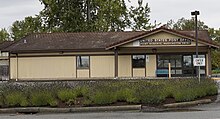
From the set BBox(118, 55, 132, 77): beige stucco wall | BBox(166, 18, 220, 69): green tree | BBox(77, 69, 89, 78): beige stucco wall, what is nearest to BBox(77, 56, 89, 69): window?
BBox(77, 69, 89, 78): beige stucco wall

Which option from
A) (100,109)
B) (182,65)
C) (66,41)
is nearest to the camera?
(100,109)

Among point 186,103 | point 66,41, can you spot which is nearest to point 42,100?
point 186,103

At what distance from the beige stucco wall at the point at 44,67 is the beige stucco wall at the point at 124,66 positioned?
4186 mm

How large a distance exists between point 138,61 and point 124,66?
4.38 feet

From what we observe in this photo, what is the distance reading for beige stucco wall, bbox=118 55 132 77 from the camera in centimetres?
3900

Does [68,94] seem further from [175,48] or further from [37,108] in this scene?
[175,48]

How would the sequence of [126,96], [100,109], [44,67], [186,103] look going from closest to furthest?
[100,109]
[186,103]
[126,96]
[44,67]

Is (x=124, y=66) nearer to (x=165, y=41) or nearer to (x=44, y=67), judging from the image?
(x=165, y=41)

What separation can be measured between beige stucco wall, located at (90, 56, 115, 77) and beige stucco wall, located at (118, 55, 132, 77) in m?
0.64

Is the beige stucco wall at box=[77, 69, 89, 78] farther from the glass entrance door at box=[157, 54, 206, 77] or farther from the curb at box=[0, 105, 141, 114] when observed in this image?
the curb at box=[0, 105, 141, 114]

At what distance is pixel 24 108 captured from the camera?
58.1ft

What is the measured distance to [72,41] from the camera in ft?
137

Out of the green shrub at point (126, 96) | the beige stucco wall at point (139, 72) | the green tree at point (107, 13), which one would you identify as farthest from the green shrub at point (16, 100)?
the green tree at point (107, 13)

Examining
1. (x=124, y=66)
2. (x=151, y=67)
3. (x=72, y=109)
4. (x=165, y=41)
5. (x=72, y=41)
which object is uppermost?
(x=72, y=41)
